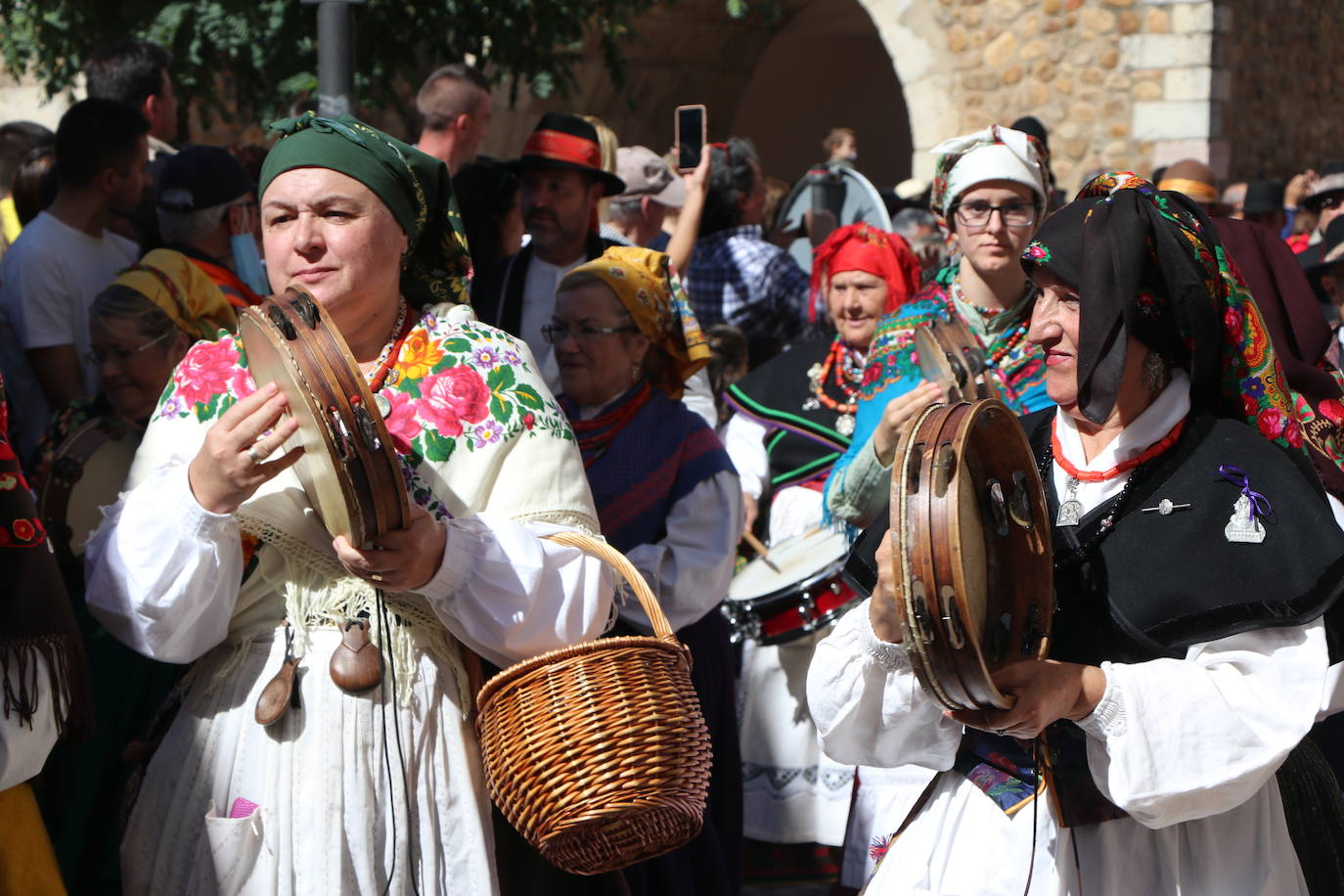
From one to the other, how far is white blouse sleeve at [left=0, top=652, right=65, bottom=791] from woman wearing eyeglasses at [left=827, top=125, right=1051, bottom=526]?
218cm

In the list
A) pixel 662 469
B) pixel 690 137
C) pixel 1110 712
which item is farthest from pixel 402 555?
pixel 690 137

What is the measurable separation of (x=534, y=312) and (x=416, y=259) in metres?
2.12

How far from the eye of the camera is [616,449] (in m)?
4.15

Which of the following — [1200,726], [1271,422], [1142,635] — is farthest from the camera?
[1271,422]

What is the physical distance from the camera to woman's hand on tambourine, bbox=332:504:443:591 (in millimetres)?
2486

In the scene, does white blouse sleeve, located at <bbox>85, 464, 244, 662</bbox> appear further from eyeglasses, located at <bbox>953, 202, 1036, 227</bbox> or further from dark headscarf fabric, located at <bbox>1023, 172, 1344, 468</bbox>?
eyeglasses, located at <bbox>953, 202, 1036, 227</bbox>

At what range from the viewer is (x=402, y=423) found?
2.83 meters

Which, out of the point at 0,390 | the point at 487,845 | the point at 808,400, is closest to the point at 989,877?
the point at 487,845

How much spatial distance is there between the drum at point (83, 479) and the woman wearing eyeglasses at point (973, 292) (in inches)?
72.0

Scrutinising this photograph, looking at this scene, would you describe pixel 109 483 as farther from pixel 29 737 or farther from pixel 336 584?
pixel 29 737

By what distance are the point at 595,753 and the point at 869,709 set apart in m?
0.50

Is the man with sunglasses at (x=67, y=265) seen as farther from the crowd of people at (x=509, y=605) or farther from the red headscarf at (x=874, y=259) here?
the red headscarf at (x=874, y=259)

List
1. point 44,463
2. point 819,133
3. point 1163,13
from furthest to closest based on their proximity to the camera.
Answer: point 819,133 < point 1163,13 < point 44,463

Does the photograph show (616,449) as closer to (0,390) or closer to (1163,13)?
(0,390)
